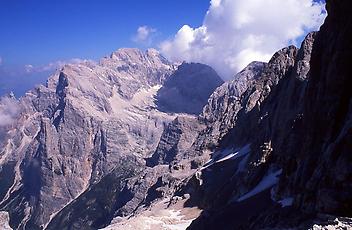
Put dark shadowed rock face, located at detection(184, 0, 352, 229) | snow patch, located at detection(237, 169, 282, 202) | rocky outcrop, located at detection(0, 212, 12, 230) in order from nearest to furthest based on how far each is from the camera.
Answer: dark shadowed rock face, located at detection(184, 0, 352, 229), snow patch, located at detection(237, 169, 282, 202), rocky outcrop, located at detection(0, 212, 12, 230)

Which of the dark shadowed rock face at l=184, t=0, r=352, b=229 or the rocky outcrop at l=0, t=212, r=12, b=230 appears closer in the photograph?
the dark shadowed rock face at l=184, t=0, r=352, b=229

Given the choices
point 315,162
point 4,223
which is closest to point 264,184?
point 315,162

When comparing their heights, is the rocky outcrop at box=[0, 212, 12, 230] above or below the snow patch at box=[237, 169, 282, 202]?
above

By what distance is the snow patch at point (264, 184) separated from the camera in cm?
7714

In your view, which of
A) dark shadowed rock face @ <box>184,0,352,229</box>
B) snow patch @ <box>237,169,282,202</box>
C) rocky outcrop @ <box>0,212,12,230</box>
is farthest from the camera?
rocky outcrop @ <box>0,212,12,230</box>

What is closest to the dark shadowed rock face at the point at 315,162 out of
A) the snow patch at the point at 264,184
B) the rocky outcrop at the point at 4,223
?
the snow patch at the point at 264,184

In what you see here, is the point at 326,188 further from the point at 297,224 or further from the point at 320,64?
the point at 320,64

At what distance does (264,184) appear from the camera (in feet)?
262

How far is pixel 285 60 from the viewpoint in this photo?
509 feet

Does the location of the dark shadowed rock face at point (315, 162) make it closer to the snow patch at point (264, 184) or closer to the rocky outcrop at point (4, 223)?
the snow patch at point (264, 184)

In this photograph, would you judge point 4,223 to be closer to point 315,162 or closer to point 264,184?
point 264,184

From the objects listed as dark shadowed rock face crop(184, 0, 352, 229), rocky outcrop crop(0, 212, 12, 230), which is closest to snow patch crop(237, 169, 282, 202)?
dark shadowed rock face crop(184, 0, 352, 229)

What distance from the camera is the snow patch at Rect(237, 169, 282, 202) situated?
253 feet

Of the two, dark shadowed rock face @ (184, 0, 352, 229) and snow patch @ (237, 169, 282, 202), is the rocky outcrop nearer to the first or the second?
dark shadowed rock face @ (184, 0, 352, 229)
